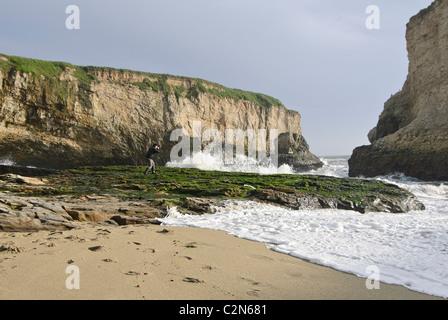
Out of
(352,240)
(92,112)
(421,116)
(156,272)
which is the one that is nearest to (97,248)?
(156,272)

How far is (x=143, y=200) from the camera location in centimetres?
866

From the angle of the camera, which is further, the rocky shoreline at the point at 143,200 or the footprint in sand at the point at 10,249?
the rocky shoreline at the point at 143,200

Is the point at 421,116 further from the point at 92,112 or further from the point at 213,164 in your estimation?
the point at 92,112

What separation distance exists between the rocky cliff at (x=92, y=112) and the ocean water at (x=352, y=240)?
27409 mm

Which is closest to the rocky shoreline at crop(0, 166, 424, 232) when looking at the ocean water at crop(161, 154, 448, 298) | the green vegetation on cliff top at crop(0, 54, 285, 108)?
the ocean water at crop(161, 154, 448, 298)

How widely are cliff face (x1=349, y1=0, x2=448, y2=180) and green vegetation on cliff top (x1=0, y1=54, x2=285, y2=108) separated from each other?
25685mm

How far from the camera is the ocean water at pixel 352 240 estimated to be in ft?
11.4

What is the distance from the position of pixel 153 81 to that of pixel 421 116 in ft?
102

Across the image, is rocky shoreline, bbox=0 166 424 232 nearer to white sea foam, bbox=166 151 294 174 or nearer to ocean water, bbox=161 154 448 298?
ocean water, bbox=161 154 448 298

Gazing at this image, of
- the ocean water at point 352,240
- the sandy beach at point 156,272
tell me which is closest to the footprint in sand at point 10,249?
the sandy beach at point 156,272

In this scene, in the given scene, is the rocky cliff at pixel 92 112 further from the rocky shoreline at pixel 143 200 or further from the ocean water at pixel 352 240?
the ocean water at pixel 352 240

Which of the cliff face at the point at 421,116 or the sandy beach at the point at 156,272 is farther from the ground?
the cliff face at the point at 421,116

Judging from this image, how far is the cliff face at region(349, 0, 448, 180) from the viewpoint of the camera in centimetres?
2047
